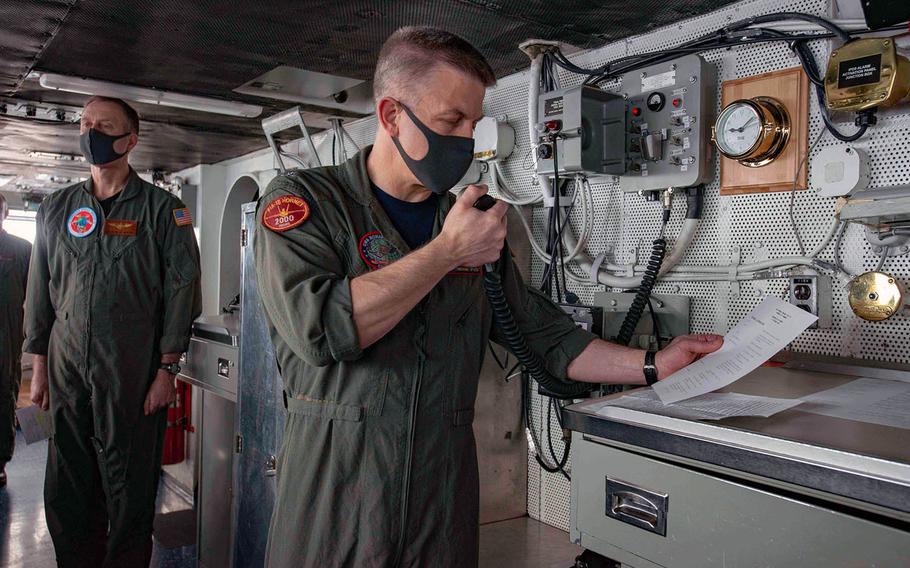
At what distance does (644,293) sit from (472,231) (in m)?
1.04

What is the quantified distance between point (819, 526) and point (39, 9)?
2771 mm

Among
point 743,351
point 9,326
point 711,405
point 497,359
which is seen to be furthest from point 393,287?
point 9,326

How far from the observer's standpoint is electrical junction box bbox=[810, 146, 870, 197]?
176 cm

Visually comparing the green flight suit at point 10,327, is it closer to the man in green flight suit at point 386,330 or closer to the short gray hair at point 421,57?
the man in green flight suit at point 386,330

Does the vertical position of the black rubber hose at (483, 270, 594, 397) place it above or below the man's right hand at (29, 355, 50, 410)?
above

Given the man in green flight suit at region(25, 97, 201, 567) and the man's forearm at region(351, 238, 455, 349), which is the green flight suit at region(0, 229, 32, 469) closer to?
the man in green flight suit at region(25, 97, 201, 567)

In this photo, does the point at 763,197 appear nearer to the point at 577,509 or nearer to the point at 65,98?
the point at 577,509

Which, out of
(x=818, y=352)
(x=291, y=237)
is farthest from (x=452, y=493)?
(x=818, y=352)

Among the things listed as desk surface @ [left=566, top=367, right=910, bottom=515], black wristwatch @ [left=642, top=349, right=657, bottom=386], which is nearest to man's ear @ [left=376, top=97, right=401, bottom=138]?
desk surface @ [left=566, top=367, right=910, bottom=515]

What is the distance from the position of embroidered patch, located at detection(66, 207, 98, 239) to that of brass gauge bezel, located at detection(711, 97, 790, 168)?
97.7 inches

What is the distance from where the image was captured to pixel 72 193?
2896 millimetres

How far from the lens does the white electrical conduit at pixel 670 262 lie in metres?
1.92

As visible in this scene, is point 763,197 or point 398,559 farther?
point 763,197

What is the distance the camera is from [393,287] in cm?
129
